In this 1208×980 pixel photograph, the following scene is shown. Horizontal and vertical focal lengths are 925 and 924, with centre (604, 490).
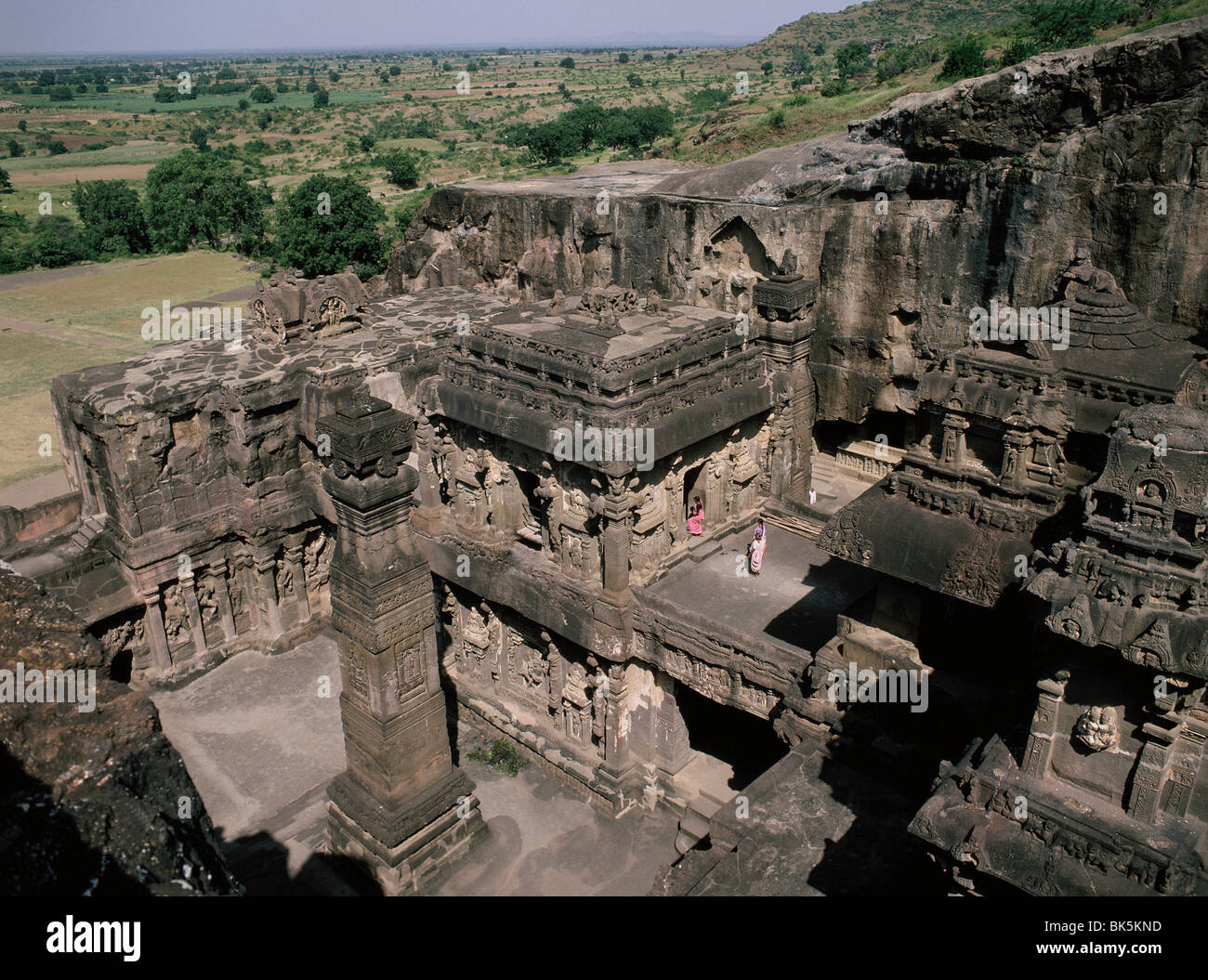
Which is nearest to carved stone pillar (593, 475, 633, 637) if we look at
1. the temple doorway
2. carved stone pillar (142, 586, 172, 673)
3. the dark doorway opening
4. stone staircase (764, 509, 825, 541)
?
the dark doorway opening

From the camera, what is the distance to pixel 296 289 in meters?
21.4

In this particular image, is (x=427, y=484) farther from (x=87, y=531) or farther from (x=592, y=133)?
(x=592, y=133)

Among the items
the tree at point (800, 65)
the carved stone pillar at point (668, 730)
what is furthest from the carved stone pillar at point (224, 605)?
the tree at point (800, 65)

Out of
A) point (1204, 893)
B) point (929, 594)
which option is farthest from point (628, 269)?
point (1204, 893)

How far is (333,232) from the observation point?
176ft

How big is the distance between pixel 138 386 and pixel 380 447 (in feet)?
32.9

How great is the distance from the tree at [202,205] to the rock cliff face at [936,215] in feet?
186

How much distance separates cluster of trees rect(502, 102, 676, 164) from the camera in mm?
69688

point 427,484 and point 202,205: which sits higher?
point 202,205

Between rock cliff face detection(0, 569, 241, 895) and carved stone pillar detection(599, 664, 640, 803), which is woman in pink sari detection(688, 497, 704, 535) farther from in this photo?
rock cliff face detection(0, 569, 241, 895)

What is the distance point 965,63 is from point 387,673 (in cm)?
2068

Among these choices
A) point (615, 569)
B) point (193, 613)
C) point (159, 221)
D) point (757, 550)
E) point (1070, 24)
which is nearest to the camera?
point (615, 569)

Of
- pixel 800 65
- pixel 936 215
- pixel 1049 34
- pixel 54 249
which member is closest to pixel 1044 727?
pixel 936 215

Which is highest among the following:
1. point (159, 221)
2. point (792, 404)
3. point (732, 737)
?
point (792, 404)
